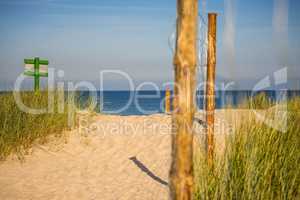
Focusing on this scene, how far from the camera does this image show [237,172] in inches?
119

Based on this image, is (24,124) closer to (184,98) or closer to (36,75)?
(36,75)

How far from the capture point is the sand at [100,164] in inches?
190

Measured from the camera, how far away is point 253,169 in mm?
2879

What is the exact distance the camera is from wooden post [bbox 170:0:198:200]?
220 centimetres

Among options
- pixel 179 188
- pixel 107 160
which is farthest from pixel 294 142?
pixel 107 160

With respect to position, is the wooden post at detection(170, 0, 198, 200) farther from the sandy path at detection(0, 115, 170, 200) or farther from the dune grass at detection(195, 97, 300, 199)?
the sandy path at detection(0, 115, 170, 200)

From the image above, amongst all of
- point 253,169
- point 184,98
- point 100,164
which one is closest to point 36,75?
point 100,164

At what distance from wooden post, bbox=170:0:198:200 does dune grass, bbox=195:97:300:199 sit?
83cm

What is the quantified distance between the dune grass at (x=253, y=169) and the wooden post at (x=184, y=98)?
83 cm

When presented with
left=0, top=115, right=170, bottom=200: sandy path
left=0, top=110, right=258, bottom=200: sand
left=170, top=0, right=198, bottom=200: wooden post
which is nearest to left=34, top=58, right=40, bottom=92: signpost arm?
left=0, top=110, right=258, bottom=200: sand

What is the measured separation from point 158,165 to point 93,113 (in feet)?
13.0

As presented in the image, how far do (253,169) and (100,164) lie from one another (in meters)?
4.14

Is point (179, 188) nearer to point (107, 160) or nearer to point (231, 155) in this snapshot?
point (231, 155)

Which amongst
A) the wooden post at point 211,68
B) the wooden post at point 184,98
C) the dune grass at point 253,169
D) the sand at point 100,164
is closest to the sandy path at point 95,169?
the sand at point 100,164
